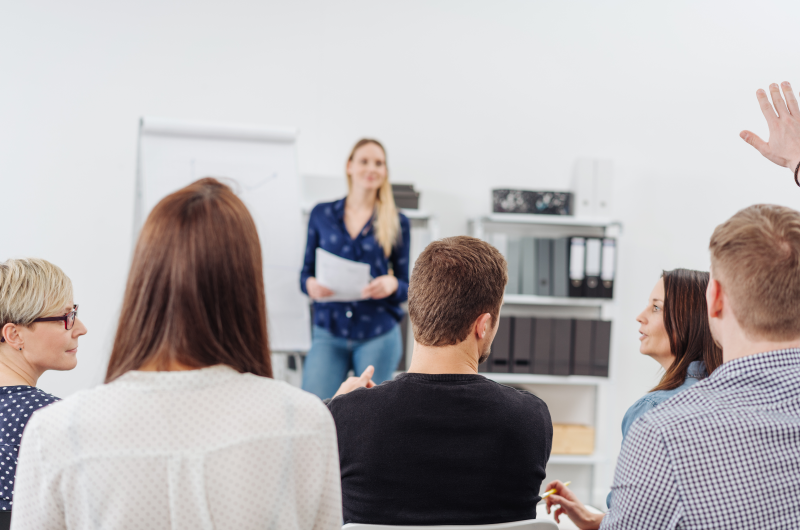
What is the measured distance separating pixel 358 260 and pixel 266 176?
68 cm

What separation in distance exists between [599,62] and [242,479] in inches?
146

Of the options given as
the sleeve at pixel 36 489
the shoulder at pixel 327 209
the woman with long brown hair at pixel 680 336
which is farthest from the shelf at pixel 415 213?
the sleeve at pixel 36 489

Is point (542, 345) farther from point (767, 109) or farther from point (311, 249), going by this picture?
point (767, 109)

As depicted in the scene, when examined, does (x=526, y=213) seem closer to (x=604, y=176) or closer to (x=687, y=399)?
(x=604, y=176)

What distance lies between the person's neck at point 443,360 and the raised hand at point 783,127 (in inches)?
30.0

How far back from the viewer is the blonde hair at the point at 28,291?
1524mm

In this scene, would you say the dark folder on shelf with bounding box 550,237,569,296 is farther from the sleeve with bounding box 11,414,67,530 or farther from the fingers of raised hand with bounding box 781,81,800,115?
the sleeve with bounding box 11,414,67,530

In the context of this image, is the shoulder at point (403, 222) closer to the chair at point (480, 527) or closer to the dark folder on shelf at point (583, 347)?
the dark folder on shelf at point (583, 347)

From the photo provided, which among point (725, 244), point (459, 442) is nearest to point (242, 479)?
point (459, 442)

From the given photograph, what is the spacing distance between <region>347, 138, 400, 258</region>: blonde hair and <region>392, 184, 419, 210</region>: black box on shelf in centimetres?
40

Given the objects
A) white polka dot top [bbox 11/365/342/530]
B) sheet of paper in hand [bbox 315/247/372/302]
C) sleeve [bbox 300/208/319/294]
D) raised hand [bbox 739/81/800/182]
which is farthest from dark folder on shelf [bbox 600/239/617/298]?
white polka dot top [bbox 11/365/342/530]

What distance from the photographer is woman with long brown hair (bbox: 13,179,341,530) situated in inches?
31.7

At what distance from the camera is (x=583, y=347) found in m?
3.54

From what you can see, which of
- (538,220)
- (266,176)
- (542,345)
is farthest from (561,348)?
(266,176)
